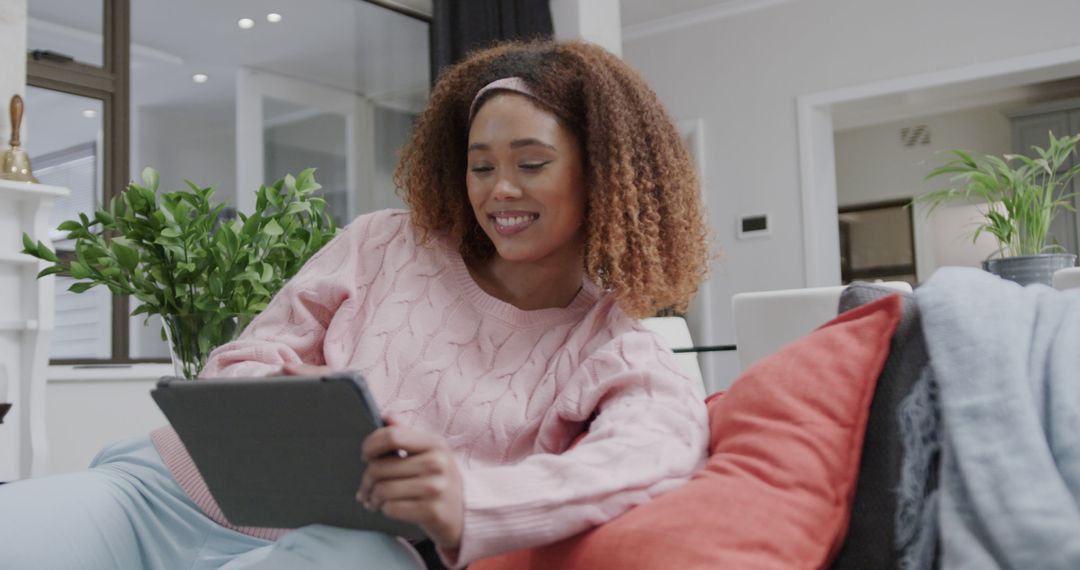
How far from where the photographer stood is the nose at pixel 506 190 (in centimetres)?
123

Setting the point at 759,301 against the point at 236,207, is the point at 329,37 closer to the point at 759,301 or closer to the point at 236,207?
the point at 236,207

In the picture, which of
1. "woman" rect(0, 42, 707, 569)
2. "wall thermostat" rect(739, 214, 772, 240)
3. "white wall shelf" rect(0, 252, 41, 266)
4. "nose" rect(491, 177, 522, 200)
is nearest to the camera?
"woman" rect(0, 42, 707, 569)

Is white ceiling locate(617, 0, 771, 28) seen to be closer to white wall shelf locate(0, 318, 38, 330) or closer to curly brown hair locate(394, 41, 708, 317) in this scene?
white wall shelf locate(0, 318, 38, 330)

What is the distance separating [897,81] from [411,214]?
4.44 m

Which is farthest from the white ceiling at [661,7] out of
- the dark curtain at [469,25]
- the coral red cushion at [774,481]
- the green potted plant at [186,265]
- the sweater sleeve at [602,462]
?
the coral red cushion at [774,481]

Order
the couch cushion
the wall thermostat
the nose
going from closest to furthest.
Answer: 1. the couch cushion
2. the nose
3. the wall thermostat

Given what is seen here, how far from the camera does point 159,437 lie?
4.19ft

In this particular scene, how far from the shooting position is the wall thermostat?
18.5 feet

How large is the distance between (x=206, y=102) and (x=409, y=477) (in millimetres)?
4588

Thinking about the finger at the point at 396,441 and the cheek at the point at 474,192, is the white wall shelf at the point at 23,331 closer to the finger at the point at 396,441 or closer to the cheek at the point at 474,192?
the cheek at the point at 474,192

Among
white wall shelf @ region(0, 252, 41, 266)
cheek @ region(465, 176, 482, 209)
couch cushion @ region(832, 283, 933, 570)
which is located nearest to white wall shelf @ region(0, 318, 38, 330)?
white wall shelf @ region(0, 252, 41, 266)

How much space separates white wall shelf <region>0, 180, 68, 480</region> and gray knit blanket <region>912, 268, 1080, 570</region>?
306cm

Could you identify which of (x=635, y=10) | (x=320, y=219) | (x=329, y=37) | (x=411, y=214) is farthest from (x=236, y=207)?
(x=411, y=214)

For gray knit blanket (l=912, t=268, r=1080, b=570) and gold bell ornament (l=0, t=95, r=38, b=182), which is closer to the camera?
gray knit blanket (l=912, t=268, r=1080, b=570)
